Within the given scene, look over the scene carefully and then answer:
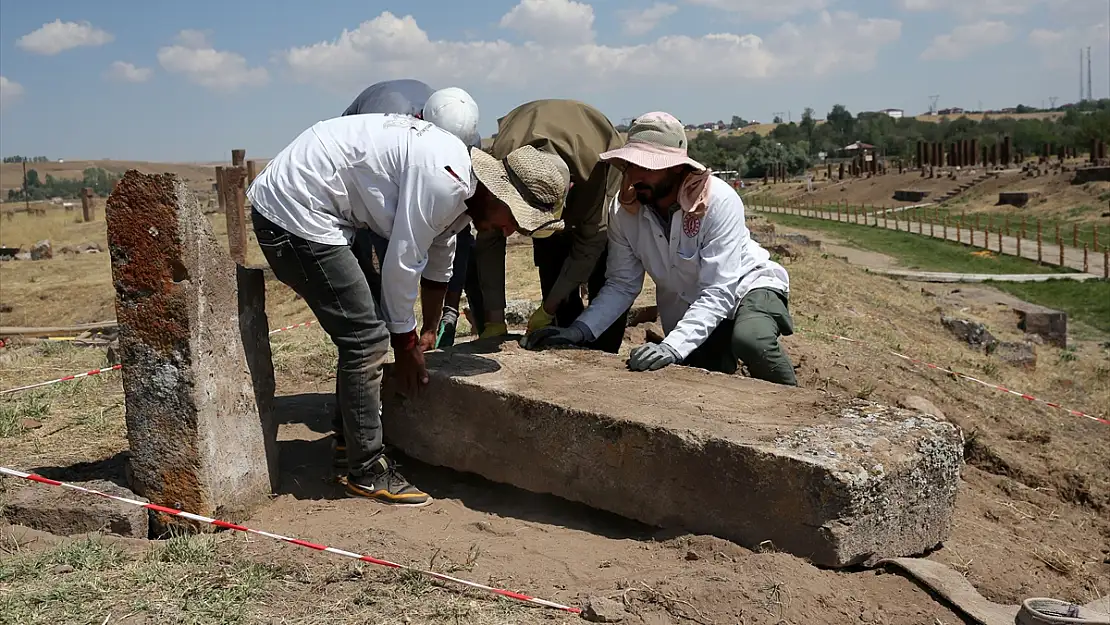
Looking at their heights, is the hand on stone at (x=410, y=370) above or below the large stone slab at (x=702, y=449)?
above

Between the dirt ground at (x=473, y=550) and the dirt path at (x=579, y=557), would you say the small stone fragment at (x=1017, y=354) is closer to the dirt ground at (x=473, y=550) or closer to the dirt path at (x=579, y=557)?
the dirt ground at (x=473, y=550)

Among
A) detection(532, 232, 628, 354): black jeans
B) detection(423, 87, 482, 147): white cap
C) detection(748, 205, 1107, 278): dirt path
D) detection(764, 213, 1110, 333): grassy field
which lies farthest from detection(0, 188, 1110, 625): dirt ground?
detection(748, 205, 1107, 278): dirt path

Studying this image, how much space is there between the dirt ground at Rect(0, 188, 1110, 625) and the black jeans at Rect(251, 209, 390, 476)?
0.99 feet

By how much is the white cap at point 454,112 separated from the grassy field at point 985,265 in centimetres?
1029

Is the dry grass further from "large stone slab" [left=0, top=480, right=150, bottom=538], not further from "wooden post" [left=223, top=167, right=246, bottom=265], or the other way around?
"wooden post" [left=223, top=167, right=246, bottom=265]

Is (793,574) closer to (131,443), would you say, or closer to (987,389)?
(131,443)

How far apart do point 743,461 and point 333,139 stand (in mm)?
1872

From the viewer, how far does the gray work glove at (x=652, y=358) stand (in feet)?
13.6

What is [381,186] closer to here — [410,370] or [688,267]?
[410,370]

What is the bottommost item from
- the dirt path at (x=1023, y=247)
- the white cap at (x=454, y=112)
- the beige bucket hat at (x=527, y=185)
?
the dirt path at (x=1023, y=247)

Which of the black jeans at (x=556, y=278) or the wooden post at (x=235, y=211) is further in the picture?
the wooden post at (x=235, y=211)

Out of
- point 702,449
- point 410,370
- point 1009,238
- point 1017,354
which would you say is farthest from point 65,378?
point 1009,238

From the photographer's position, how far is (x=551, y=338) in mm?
4594

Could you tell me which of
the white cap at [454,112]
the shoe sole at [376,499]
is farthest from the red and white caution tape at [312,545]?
the white cap at [454,112]
